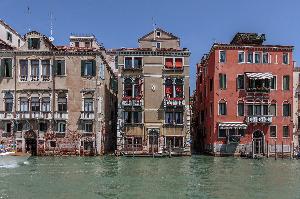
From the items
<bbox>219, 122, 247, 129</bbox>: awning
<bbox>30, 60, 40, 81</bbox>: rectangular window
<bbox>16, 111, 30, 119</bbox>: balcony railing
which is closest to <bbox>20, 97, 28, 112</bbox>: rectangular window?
<bbox>16, 111, 30, 119</bbox>: balcony railing

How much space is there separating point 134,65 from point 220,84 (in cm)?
870

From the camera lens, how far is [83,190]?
20.6m

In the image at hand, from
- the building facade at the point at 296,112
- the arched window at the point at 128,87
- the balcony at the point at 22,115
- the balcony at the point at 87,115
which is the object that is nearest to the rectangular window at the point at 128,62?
the arched window at the point at 128,87

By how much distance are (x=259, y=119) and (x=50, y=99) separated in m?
20.1

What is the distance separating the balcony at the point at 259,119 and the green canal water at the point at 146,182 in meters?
12.9

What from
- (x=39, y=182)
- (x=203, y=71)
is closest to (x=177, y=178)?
(x=39, y=182)

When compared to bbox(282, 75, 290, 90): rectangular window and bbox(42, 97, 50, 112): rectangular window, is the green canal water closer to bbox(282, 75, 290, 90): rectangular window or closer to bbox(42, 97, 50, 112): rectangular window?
bbox(42, 97, 50, 112): rectangular window

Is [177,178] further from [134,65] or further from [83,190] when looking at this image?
[134,65]

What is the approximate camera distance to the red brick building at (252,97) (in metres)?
44.8

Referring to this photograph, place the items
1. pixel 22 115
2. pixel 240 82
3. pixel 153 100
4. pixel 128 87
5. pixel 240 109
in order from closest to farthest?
pixel 22 115, pixel 153 100, pixel 128 87, pixel 240 109, pixel 240 82

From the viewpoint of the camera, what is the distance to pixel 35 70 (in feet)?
143

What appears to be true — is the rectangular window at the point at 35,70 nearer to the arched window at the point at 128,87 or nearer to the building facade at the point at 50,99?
the building facade at the point at 50,99

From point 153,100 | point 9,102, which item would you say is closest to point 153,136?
point 153,100

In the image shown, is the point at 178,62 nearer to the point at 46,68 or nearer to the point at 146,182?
the point at 46,68
